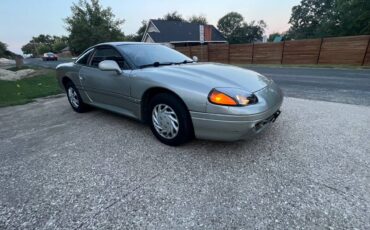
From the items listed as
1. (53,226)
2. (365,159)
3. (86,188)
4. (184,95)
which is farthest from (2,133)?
(365,159)

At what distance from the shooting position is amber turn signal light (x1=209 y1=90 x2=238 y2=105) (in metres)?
2.22

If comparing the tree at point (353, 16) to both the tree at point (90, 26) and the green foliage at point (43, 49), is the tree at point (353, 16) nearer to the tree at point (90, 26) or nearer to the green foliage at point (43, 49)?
the tree at point (90, 26)

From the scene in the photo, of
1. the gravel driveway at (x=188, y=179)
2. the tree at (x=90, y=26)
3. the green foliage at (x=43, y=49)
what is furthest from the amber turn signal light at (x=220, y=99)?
the green foliage at (x=43, y=49)

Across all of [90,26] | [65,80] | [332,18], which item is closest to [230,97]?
[65,80]

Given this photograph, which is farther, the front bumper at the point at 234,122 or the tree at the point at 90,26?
the tree at the point at 90,26

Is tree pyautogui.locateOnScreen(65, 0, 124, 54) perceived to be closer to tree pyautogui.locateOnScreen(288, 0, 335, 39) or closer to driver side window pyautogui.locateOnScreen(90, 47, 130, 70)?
driver side window pyautogui.locateOnScreen(90, 47, 130, 70)

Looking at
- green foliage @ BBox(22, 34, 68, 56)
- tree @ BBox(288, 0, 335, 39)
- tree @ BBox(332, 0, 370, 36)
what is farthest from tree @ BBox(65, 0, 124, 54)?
green foliage @ BBox(22, 34, 68, 56)

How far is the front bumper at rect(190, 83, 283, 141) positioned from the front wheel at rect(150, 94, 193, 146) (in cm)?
13

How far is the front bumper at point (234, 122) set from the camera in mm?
2201

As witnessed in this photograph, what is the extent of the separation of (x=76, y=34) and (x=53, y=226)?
80.4 feet

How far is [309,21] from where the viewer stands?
39.2 metres

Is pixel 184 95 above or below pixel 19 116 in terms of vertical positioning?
above

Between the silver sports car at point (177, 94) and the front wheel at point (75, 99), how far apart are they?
1.91 ft

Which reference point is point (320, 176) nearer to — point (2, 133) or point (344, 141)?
point (344, 141)
